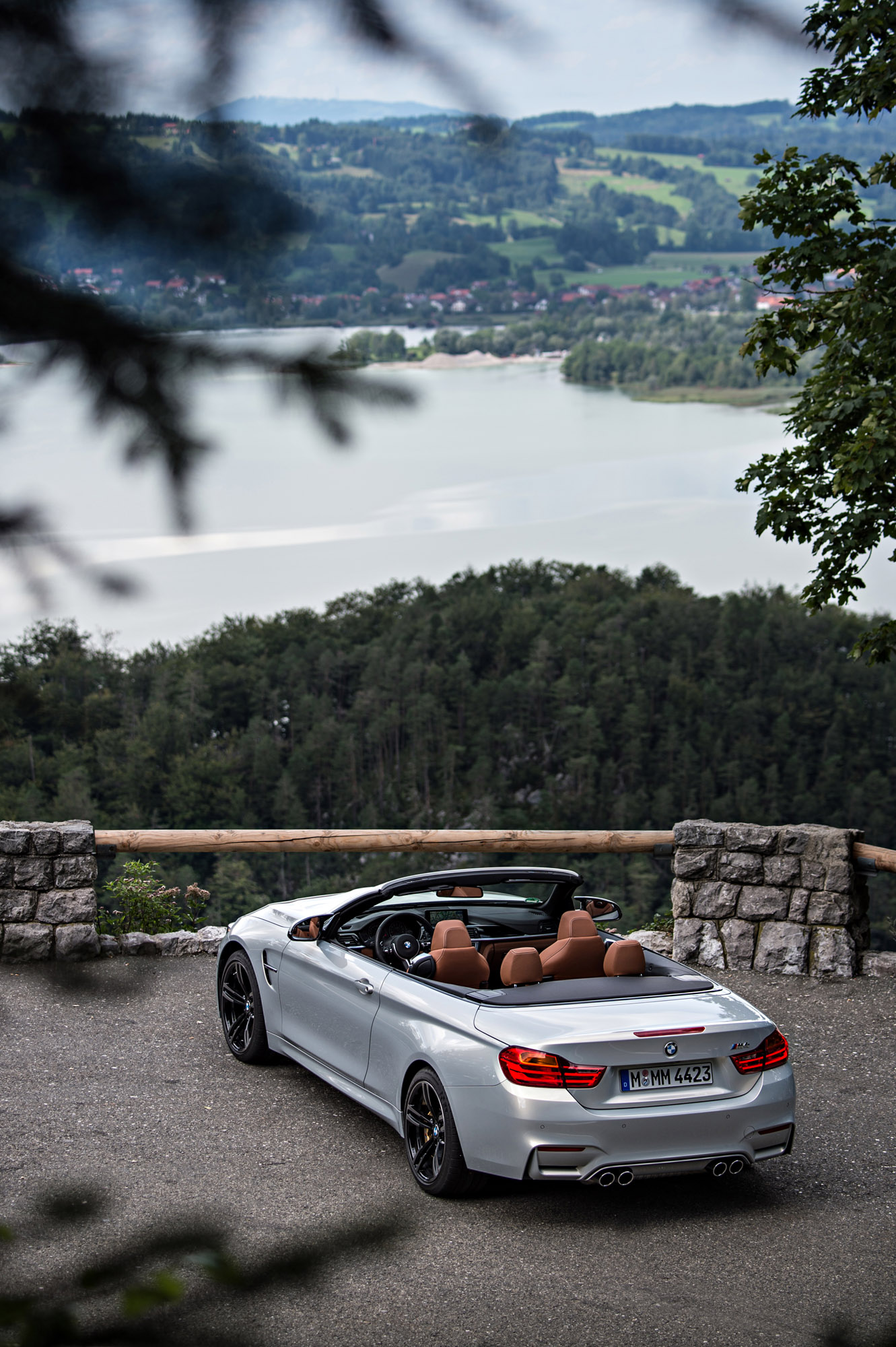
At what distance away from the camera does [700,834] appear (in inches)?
329

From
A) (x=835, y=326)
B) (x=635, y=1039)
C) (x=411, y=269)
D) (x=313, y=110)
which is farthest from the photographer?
(x=835, y=326)

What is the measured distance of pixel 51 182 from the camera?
137 cm

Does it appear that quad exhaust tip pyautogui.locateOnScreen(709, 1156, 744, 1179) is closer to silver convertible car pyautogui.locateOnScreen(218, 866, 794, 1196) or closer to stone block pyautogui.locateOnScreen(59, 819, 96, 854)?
silver convertible car pyautogui.locateOnScreen(218, 866, 794, 1196)

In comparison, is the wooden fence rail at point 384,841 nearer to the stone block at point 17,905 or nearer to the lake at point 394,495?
the stone block at point 17,905

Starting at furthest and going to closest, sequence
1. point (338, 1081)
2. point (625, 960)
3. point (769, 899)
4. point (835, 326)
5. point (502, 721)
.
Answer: point (502, 721)
point (835, 326)
point (769, 899)
point (338, 1081)
point (625, 960)

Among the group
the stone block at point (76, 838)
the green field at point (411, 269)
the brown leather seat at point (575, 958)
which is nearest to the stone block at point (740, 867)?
the brown leather seat at point (575, 958)

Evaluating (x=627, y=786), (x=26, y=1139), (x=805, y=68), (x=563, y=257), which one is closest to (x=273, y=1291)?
(x=805, y=68)

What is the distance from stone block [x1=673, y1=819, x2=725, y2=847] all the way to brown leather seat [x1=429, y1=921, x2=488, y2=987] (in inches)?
136

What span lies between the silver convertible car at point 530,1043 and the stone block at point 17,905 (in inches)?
127

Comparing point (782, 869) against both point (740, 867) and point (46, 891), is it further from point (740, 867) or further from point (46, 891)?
point (46, 891)

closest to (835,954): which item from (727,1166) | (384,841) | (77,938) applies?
(384,841)

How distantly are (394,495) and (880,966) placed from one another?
7.64m

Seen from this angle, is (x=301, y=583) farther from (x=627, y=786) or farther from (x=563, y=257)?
(x=563, y=257)

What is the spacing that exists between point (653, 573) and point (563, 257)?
96087 millimetres
